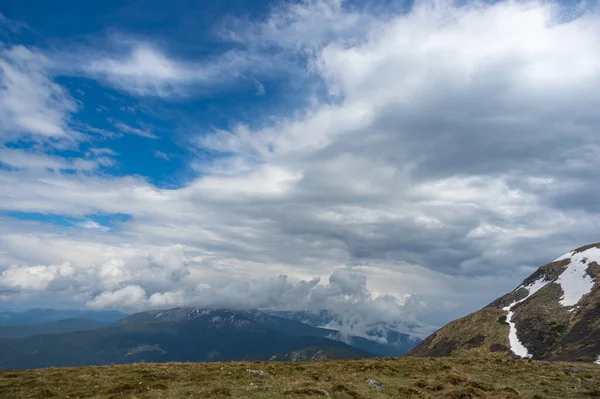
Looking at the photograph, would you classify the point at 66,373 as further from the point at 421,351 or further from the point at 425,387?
the point at 421,351

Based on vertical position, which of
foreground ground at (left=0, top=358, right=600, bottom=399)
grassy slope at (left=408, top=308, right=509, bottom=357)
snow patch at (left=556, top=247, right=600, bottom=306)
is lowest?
grassy slope at (left=408, top=308, right=509, bottom=357)

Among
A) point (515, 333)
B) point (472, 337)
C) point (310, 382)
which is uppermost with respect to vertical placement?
point (310, 382)

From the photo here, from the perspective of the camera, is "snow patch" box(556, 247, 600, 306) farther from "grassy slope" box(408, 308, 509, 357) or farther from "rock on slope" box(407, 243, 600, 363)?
"grassy slope" box(408, 308, 509, 357)

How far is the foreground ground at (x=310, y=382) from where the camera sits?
27.7m

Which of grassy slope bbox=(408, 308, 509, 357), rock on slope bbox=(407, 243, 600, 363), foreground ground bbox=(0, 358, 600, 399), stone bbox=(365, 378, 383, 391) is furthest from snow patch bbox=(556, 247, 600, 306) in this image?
stone bbox=(365, 378, 383, 391)

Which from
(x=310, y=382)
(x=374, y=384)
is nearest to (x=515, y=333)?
(x=374, y=384)

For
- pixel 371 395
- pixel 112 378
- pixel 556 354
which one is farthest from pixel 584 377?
pixel 556 354

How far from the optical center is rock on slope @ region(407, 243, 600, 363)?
128625 millimetres

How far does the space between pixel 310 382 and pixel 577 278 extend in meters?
203

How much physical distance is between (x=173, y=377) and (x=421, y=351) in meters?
189

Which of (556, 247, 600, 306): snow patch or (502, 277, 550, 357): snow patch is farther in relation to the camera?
(556, 247, 600, 306): snow patch

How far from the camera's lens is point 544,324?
149m

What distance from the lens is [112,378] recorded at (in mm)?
32469

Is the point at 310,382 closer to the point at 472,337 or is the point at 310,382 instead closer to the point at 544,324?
the point at 544,324
